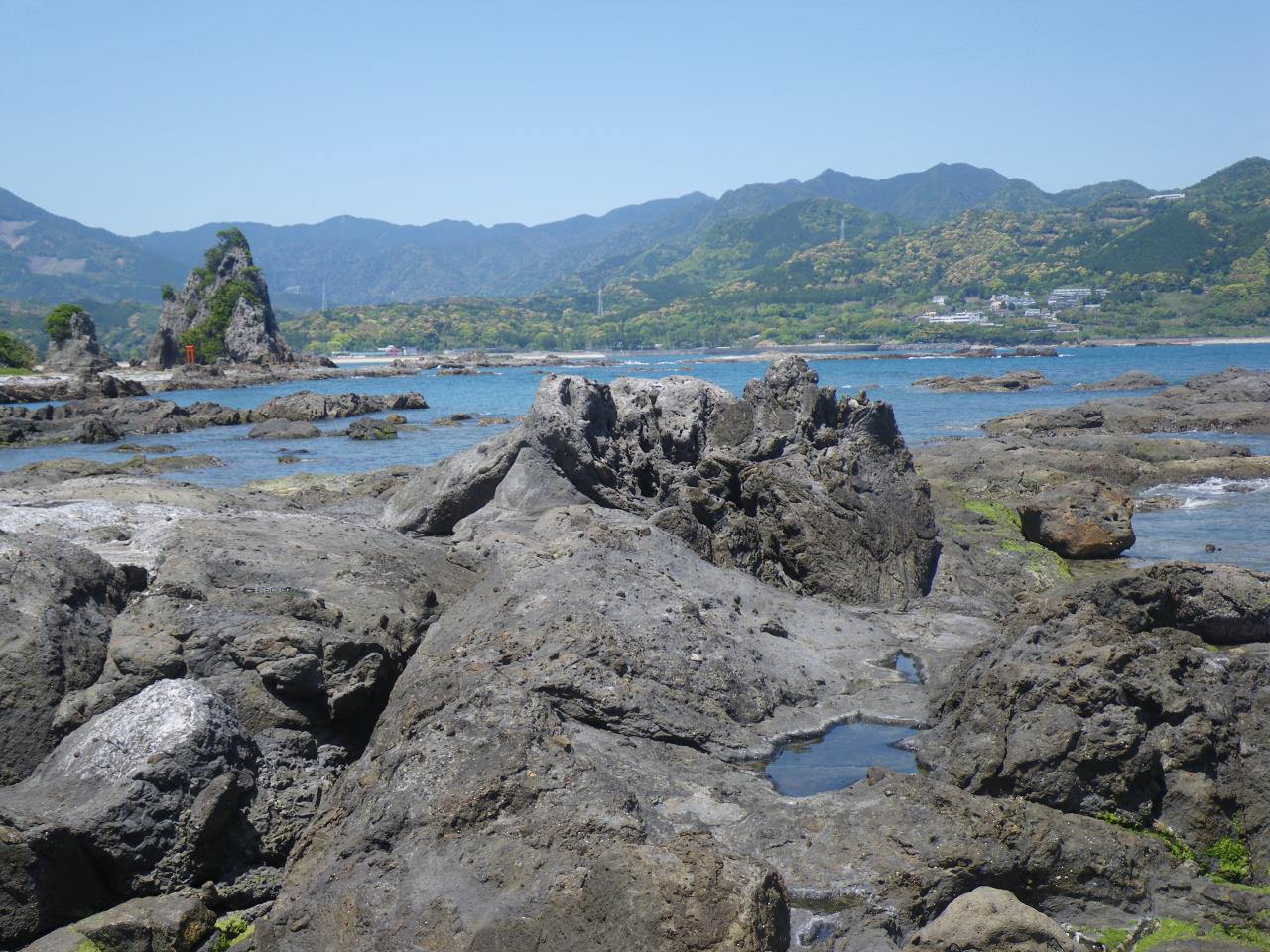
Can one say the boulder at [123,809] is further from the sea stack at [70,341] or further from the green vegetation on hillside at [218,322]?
the green vegetation on hillside at [218,322]

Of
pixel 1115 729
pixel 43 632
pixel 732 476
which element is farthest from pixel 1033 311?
pixel 43 632

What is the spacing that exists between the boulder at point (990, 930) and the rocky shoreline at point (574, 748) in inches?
0.7

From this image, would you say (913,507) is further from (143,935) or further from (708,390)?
(143,935)

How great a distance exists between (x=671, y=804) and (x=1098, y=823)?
2863 millimetres

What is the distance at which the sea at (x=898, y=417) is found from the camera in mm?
22234

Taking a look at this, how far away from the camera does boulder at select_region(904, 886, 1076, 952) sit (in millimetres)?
5977

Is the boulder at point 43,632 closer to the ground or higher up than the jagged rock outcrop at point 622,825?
higher up

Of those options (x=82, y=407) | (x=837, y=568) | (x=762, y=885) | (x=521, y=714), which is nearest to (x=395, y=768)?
(x=521, y=714)

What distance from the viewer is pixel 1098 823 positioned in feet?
24.6

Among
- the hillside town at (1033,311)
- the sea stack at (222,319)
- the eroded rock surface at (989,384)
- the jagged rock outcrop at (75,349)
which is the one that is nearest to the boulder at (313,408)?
the eroded rock surface at (989,384)

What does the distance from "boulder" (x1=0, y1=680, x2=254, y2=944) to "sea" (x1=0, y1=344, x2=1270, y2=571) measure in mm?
15069

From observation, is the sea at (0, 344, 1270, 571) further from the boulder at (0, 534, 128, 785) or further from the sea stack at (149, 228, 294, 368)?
the boulder at (0, 534, 128, 785)

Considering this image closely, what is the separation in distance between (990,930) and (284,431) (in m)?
46.9

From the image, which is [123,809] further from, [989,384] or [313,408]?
[989,384]
